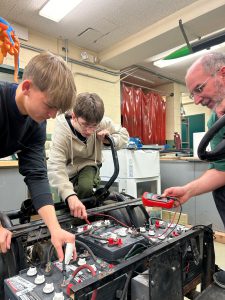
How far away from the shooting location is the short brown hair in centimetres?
130

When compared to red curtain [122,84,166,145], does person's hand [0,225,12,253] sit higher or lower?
lower

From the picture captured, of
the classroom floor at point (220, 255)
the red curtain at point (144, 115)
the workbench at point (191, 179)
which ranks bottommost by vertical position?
the classroom floor at point (220, 255)

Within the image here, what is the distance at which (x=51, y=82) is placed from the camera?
2.55 feet

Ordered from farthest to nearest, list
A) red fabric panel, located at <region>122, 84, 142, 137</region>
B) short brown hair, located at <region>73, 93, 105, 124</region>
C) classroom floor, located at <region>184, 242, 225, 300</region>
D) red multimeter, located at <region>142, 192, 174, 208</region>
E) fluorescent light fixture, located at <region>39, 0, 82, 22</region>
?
1. red fabric panel, located at <region>122, 84, 142, 137</region>
2. fluorescent light fixture, located at <region>39, 0, 82, 22</region>
3. classroom floor, located at <region>184, 242, 225, 300</region>
4. short brown hair, located at <region>73, 93, 105, 124</region>
5. red multimeter, located at <region>142, 192, 174, 208</region>

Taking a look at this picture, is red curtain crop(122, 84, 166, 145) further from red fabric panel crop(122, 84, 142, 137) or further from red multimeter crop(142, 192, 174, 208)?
red multimeter crop(142, 192, 174, 208)

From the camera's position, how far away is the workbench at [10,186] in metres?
2.21

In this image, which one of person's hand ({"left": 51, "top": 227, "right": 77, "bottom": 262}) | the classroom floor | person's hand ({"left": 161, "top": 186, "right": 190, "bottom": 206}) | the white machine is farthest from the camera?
the white machine

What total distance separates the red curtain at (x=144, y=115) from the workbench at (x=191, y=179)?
154 cm

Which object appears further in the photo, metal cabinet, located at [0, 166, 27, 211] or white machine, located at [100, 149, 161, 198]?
white machine, located at [100, 149, 161, 198]

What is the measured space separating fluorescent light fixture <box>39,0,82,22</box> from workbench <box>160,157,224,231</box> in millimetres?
2182

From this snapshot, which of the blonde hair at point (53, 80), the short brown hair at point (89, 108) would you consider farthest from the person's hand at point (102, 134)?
the blonde hair at point (53, 80)

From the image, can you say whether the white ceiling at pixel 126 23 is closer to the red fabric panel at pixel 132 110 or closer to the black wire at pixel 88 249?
the red fabric panel at pixel 132 110

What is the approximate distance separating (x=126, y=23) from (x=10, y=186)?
8.18 feet

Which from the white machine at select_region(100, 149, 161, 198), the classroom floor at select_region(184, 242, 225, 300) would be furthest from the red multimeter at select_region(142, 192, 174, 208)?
the white machine at select_region(100, 149, 161, 198)
